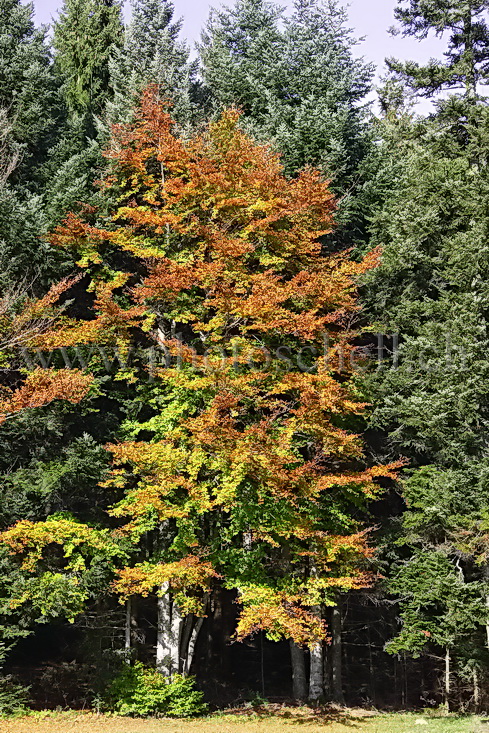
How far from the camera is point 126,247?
1697cm

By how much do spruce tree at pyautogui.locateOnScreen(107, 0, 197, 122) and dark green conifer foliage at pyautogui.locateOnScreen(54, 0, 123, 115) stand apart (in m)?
0.87

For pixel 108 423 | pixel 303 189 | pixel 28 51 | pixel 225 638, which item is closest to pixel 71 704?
pixel 225 638

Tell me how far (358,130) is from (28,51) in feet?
37.7

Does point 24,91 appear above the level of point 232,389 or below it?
above

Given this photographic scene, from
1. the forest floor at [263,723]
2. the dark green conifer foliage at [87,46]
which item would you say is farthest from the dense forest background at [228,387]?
the dark green conifer foliage at [87,46]

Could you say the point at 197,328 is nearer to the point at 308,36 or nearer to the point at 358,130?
the point at 358,130

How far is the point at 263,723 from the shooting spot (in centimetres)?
1481

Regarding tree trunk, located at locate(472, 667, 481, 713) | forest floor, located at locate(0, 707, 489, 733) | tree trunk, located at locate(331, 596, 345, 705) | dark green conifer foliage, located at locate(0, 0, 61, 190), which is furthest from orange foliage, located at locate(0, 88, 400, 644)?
tree trunk, located at locate(472, 667, 481, 713)

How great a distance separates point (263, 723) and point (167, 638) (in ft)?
9.62

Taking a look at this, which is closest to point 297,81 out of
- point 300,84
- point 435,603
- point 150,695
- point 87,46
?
point 300,84

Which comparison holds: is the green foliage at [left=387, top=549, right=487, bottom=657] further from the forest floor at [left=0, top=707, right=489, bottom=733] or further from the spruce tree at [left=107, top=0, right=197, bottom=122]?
the spruce tree at [left=107, top=0, right=197, bottom=122]

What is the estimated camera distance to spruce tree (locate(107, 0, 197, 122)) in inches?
803

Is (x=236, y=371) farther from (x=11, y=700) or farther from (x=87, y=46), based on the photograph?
(x=87, y=46)

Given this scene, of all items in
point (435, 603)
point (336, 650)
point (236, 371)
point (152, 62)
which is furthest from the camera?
point (152, 62)
